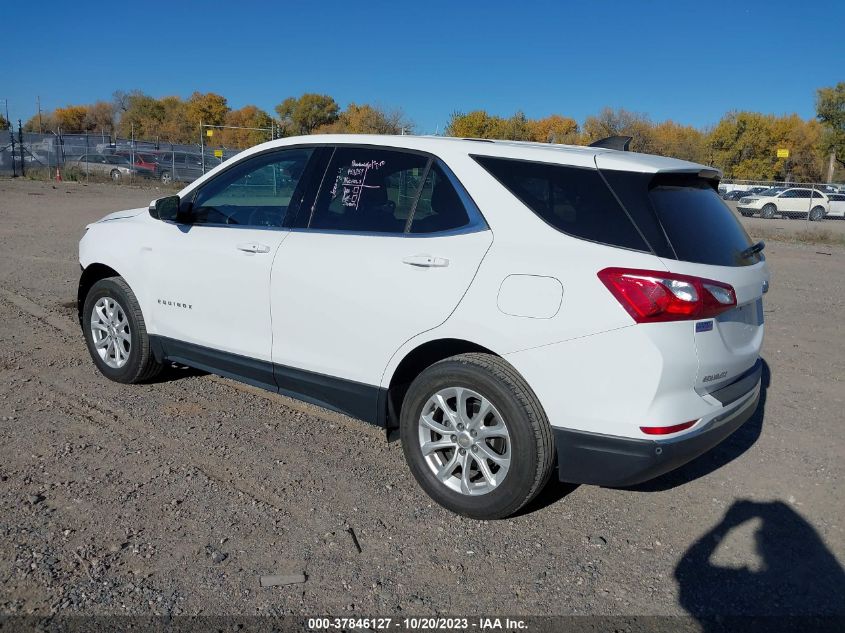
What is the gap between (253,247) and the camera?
4324mm

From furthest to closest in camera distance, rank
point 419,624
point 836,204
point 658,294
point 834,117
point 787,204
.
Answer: point 834,117 < point 836,204 < point 787,204 < point 658,294 < point 419,624

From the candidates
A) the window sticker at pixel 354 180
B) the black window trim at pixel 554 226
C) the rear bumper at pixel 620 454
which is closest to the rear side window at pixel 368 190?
the window sticker at pixel 354 180

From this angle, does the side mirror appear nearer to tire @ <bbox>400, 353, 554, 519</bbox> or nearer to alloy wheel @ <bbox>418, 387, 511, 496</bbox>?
tire @ <bbox>400, 353, 554, 519</bbox>

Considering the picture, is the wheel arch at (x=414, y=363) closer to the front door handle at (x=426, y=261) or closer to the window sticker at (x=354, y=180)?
the front door handle at (x=426, y=261)

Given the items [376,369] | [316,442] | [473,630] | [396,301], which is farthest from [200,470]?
[473,630]

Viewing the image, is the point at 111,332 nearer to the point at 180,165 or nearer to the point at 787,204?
the point at 180,165

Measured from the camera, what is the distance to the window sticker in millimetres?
4121

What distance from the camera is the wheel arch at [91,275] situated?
5.42 metres

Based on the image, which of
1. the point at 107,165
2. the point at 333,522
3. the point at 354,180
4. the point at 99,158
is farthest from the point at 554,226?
the point at 99,158

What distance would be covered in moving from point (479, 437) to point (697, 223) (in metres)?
1.46

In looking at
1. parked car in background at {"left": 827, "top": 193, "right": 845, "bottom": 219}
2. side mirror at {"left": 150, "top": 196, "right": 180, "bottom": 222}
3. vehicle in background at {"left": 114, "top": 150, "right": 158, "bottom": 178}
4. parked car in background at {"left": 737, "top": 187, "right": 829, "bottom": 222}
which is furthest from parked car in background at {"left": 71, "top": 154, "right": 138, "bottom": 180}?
parked car in background at {"left": 827, "top": 193, "right": 845, "bottom": 219}

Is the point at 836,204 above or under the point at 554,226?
above

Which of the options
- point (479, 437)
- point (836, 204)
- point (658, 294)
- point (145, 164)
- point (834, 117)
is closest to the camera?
point (658, 294)

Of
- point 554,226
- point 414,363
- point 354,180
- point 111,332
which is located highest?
point 354,180
